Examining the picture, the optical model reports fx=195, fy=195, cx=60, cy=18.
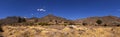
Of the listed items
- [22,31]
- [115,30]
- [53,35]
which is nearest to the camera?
[53,35]

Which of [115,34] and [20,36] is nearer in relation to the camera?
[20,36]

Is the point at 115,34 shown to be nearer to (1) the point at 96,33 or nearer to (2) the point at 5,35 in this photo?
(1) the point at 96,33

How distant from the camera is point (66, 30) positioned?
104 ft

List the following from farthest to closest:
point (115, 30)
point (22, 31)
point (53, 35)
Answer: point (115, 30), point (22, 31), point (53, 35)

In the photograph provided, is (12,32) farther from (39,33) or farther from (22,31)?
(39,33)

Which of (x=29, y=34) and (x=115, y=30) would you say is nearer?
(x=29, y=34)

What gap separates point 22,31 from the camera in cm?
3142

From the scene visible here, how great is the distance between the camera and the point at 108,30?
3288 centimetres

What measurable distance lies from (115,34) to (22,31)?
15.2m

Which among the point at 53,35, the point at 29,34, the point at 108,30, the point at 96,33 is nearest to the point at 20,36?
the point at 29,34

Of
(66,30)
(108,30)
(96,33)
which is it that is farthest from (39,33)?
(108,30)

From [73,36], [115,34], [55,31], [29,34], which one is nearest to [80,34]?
[73,36]

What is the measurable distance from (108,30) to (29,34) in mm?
13176

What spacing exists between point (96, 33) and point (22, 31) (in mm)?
11902
